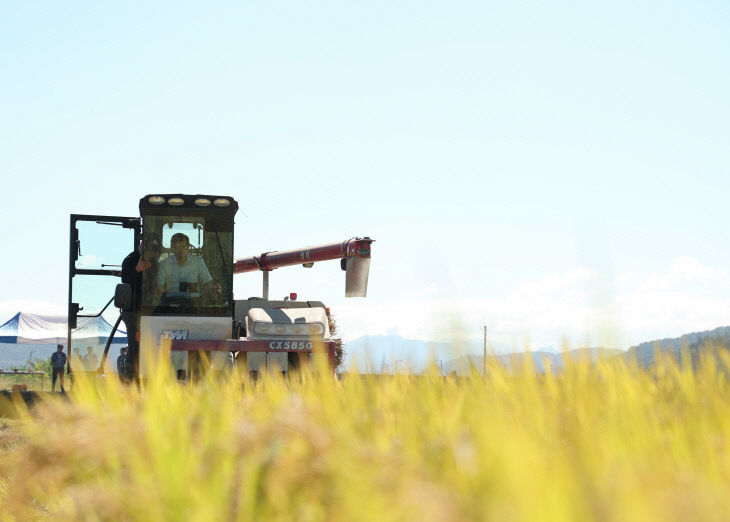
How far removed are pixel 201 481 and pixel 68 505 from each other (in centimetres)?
45

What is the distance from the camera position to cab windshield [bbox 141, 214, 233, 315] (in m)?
12.0

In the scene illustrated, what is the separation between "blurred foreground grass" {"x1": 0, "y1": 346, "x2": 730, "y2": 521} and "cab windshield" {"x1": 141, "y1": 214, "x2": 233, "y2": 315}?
8923mm

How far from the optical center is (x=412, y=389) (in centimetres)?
326

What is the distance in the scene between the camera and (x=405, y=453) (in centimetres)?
203

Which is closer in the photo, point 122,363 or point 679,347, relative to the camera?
point 679,347

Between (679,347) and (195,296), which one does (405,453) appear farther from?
(195,296)

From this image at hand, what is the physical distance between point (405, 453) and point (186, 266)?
1050cm

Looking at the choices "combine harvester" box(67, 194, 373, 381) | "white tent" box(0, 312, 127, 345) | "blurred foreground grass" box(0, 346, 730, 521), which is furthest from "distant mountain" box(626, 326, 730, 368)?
"white tent" box(0, 312, 127, 345)

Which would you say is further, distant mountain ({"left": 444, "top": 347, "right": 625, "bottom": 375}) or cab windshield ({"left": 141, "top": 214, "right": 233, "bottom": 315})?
cab windshield ({"left": 141, "top": 214, "right": 233, "bottom": 315})

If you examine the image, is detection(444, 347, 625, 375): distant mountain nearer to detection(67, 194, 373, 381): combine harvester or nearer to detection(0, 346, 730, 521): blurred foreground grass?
detection(0, 346, 730, 521): blurred foreground grass

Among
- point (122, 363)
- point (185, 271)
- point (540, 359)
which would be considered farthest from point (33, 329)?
point (540, 359)

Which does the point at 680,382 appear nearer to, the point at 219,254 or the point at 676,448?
the point at 676,448

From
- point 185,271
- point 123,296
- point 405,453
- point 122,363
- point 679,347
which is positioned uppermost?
point 185,271

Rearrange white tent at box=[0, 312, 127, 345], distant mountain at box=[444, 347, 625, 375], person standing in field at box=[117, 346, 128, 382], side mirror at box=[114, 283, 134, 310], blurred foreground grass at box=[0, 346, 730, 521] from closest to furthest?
1. blurred foreground grass at box=[0, 346, 730, 521]
2. distant mountain at box=[444, 347, 625, 375]
3. side mirror at box=[114, 283, 134, 310]
4. person standing in field at box=[117, 346, 128, 382]
5. white tent at box=[0, 312, 127, 345]
